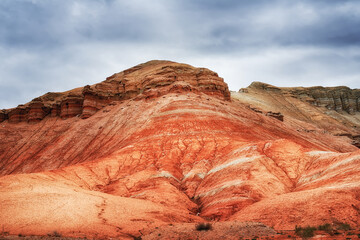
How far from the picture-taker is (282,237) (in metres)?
12.3

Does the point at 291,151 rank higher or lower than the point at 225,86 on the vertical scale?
lower

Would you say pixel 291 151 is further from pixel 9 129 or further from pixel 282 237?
pixel 9 129

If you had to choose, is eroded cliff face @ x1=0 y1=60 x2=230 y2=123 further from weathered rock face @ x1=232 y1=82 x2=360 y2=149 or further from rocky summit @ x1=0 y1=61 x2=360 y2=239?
weathered rock face @ x1=232 y1=82 x2=360 y2=149

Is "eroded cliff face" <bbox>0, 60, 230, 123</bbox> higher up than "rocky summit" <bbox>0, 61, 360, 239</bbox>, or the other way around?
"eroded cliff face" <bbox>0, 60, 230, 123</bbox>

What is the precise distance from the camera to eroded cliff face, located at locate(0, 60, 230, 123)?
173ft

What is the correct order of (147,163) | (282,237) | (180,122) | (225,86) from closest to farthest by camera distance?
(282,237)
(147,163)
(180,122)
(225,86)

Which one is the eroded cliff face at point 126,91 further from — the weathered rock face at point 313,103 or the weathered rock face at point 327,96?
the weathered rock face at point 327,96

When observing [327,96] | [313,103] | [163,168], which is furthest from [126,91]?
[327,96]

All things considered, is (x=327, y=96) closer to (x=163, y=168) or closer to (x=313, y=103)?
(x=313, y=103)

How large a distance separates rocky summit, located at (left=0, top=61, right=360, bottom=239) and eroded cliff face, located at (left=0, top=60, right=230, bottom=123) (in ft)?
0.77

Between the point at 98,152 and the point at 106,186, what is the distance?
1467 centimetres

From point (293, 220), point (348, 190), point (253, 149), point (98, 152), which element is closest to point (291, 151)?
point (253, 149)

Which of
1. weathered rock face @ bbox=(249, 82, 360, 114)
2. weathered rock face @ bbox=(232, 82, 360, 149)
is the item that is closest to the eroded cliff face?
weathered rock face @ bbox=(232, 82, 360, 149)

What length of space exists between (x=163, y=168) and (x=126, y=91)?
34306 millimetres
